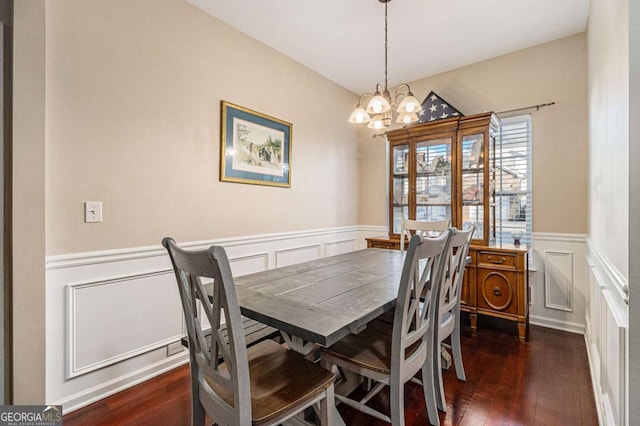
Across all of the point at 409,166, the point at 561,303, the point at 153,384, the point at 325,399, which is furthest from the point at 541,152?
the point at 153,384

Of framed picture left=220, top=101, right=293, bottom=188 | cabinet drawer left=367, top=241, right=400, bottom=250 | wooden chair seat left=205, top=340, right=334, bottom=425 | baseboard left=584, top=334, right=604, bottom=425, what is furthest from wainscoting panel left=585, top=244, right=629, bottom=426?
framed picture left=220, top=101, right=293, bottom=188

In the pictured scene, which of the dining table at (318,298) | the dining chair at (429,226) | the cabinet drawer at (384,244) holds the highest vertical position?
the dining chair at (429,226)

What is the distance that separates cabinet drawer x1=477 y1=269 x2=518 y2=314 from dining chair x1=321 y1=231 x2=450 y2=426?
136cm

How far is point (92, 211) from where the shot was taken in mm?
1775

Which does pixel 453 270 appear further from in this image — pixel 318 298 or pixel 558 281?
pixel 558 281

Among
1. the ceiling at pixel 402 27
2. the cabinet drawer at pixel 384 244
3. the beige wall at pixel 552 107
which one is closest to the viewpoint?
the ceiling at pixel 402 27

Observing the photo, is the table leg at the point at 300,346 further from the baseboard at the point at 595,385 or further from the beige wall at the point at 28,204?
the baseboard at the point at 595,385

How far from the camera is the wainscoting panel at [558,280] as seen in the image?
8.84 feet

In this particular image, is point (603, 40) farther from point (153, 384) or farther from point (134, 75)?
point (153, 384)

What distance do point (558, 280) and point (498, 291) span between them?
66cm

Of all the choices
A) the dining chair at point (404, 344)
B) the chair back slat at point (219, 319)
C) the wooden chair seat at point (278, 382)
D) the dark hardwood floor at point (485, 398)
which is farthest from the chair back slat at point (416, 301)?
the chair back slat at point (219, 319)

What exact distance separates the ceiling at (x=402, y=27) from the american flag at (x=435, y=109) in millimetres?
382

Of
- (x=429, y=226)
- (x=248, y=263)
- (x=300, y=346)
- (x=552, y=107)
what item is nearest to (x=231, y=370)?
(x=300, y=346)

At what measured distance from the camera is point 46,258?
63.1 inches
